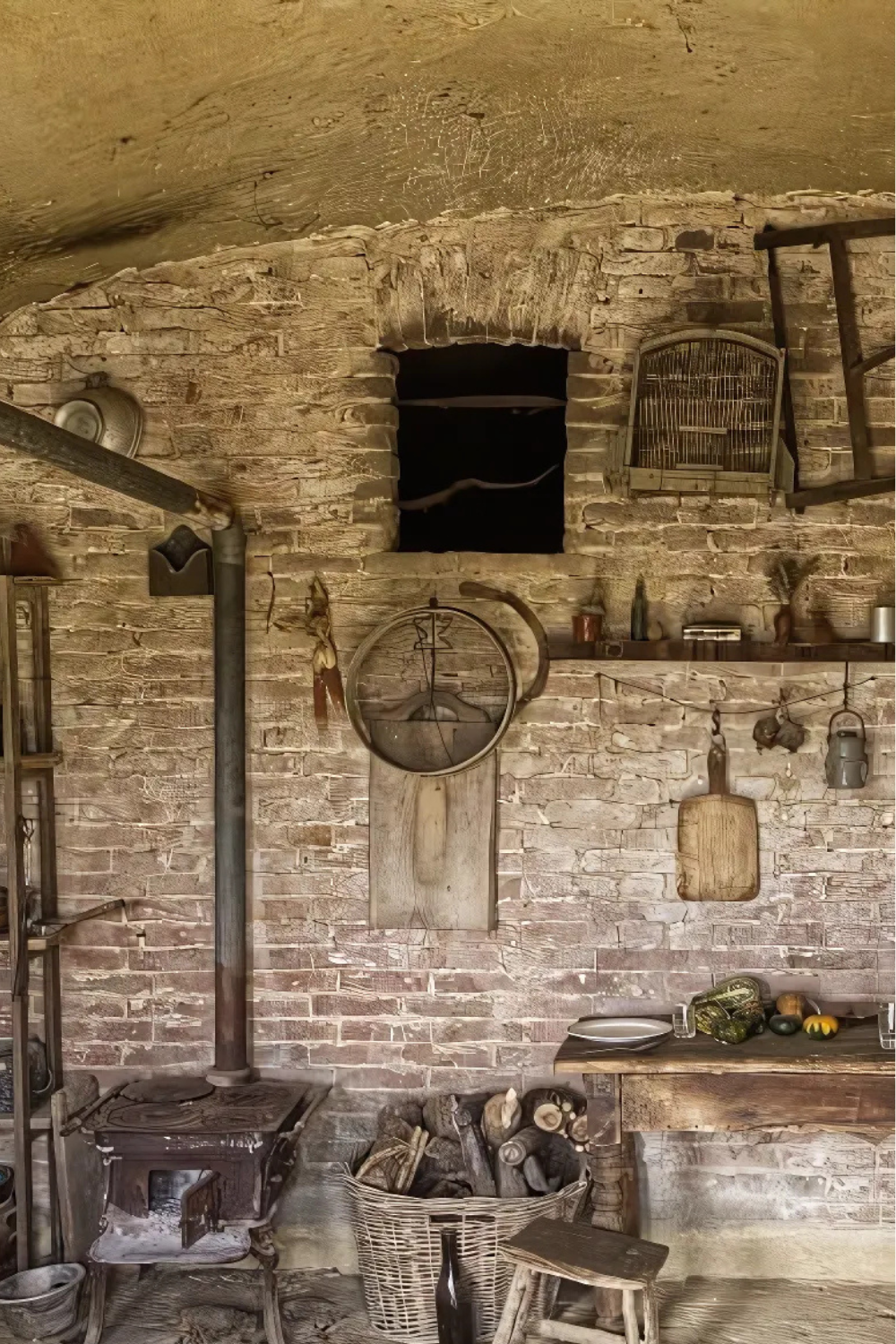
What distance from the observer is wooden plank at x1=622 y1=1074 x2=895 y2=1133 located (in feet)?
10.9

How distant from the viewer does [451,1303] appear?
3.43 meters

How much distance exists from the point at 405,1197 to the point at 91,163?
118 inches

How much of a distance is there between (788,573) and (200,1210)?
2.68 metres

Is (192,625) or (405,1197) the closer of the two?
(405,1197)

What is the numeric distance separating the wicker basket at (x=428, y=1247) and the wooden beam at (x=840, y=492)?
7.39ft

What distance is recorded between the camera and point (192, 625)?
4.04m

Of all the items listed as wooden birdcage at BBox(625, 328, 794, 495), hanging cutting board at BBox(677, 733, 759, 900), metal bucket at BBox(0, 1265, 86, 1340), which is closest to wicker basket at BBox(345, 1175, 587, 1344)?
metal bucket at BBox(0, 1265, 86, 1340)

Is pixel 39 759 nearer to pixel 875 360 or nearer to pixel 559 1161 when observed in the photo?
pixel 559 1161

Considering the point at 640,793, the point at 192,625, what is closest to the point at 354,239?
the point at 192,625

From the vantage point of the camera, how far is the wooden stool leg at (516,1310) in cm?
329

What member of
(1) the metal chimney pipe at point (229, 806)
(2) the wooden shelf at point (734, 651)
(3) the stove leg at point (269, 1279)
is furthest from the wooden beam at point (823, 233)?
(3) the stove leg at point (269, 1279)

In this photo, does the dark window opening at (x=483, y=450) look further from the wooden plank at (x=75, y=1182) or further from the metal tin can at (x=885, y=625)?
the wooden plank at (x=75, y=1182)

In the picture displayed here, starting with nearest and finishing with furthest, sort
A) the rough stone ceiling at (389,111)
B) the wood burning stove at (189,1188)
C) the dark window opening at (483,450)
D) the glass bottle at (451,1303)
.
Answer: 1. the rough stone ceiling at (389,111)
2. the wood burning stove at (189,1188)
3. the glass bottle at (451,1303)
4. the dark window opening at (483,450)

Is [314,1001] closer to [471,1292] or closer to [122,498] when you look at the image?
[471,1292]
